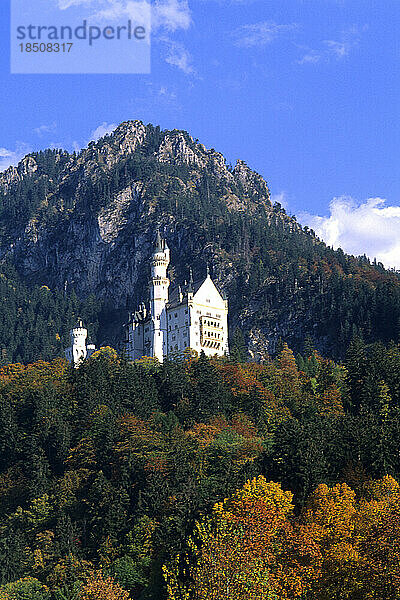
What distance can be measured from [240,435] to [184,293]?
45.6 m

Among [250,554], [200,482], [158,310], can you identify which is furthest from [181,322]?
[250,554]

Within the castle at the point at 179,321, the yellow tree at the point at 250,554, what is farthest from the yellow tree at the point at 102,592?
the castle at the point at 179,321

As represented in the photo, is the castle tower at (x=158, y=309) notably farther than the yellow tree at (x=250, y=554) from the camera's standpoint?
Yes

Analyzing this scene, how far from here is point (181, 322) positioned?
116438 millimetres

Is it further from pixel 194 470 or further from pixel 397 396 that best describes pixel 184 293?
pixel 194 470

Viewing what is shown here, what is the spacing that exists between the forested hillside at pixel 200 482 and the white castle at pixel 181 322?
10816 mm

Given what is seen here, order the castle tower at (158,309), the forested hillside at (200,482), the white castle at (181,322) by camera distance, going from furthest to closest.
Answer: the castle tower at (158,309) < the white castle at (181,322) < the forested hillside at (200,482)

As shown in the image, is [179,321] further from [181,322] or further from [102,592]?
[102,592]

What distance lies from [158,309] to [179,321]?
6.50 m

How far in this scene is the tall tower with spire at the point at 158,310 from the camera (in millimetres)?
119375

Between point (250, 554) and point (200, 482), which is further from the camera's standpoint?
point (200, 482)

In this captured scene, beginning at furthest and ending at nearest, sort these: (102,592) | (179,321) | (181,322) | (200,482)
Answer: (179,321)
(181,322)
(200,482)
(102,592)

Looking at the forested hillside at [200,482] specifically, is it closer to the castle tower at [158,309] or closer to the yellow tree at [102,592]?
the yellow tree at [102,592]

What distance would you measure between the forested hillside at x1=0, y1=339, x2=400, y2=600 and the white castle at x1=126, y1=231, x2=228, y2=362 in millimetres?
10816
